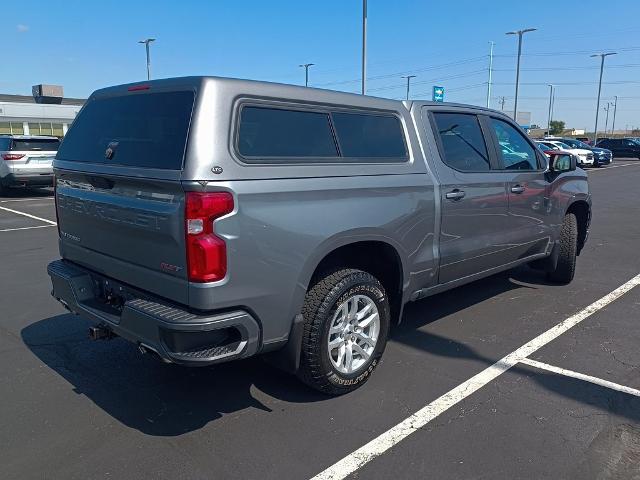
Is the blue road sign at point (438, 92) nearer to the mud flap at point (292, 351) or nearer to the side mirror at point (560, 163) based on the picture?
the side mirror at point (560, 163)

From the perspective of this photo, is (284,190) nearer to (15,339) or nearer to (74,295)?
(74,295)

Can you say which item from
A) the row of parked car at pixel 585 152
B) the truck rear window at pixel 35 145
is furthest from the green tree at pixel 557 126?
the truck rear window at pixel 35 145

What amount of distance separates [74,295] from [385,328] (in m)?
2.11

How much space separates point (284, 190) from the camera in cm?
305

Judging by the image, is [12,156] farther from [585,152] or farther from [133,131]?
[585,152]

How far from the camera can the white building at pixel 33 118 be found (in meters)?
51.1

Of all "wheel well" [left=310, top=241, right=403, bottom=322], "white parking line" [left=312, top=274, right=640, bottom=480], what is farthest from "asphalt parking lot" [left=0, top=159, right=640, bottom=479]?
"wheel well" [left=310, top=241, right=403, bottom=322]

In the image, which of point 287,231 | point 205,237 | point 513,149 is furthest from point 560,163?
point 205,237

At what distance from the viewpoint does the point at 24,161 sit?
1470cm

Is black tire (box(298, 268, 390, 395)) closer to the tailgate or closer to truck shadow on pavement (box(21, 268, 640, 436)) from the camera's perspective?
truck shadow on pavement (box(21, 268, 640, 436))

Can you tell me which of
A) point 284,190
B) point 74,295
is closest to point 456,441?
point 284,190

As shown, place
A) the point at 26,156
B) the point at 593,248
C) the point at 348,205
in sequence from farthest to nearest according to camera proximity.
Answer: the point at 26,156 < the point at 593,248 < the point at 348,205

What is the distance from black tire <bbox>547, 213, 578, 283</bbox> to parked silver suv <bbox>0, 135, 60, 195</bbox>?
1331cm

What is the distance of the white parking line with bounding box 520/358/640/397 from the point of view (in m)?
3.67
